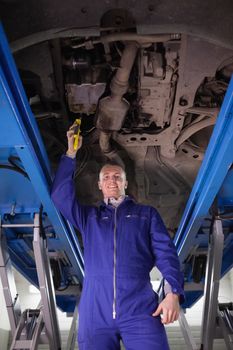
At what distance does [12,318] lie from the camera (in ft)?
9.68

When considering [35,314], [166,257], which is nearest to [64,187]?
[166,257]

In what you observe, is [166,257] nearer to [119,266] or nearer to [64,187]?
[119,266]

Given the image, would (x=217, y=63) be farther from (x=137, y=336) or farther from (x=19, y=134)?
(x=137, y=336)

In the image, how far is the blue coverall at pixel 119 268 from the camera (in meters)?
1.97

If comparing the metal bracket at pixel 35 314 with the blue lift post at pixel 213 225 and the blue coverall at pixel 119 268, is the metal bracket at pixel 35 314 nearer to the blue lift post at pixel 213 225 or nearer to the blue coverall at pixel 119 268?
the blue coverall at pixel 119 268

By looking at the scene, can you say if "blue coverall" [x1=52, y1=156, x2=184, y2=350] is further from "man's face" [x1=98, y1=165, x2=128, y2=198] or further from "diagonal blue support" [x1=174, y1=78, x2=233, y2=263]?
"diagonal blue support" [x1=174, y1=78, x2=233, y2=263]

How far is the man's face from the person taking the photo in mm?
2432

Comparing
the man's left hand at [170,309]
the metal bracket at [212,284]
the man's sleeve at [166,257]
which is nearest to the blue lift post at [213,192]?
the metal bracket at [212,284]

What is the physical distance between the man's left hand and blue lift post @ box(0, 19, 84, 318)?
931 millimetres

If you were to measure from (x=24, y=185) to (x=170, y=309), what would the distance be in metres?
1.31

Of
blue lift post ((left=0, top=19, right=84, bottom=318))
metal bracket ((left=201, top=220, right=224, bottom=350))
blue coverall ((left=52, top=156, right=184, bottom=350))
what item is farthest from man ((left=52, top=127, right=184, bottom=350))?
metal bracket ((left=201, top=220, right=224, bottom=350))

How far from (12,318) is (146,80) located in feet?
6.87

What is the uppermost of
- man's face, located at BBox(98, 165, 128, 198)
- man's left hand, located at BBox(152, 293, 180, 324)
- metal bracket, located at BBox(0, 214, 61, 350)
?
man's face, located at BBox(98, 165, 128, 198)

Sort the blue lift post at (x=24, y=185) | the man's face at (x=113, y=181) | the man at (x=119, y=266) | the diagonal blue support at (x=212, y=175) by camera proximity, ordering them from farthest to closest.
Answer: the man's face at (x=113, y=181) → the man at (x=119, y=266) → the diagonal blue support at (x=212, y=175) → the blue lift post at (x=24, y=185)
